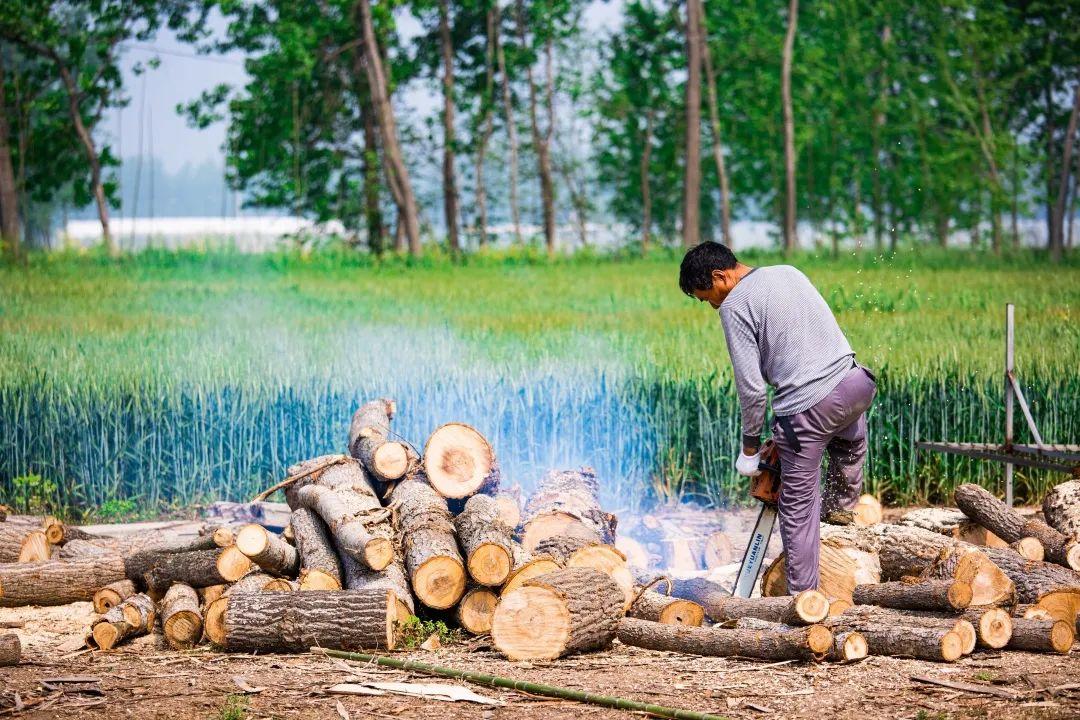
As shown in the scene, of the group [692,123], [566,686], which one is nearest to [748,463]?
[566,686]

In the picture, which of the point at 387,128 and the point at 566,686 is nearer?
the point at 566,686

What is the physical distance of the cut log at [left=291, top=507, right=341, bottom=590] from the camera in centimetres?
552

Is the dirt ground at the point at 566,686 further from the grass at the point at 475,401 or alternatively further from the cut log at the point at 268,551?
the grass at the point at 475,401

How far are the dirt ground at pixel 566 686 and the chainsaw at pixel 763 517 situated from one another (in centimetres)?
59

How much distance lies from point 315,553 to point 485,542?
870mm

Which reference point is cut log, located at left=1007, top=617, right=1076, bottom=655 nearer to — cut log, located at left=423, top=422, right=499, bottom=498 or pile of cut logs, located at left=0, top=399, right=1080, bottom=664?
pile of cut logs, located at left=0, top=399, right=1080, bottom=664

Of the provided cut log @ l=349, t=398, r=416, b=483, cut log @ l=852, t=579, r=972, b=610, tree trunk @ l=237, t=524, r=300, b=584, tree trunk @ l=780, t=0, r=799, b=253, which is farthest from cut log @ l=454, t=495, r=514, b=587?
tree trunk @ l=780, t=0, r=799, b=253

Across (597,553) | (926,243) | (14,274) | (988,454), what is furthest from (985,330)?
(926,243)

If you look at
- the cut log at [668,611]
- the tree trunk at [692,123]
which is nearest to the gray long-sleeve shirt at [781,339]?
the cut log at [668,611]

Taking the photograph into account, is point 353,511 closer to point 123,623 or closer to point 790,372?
point 123,623

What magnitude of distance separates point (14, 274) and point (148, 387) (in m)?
10.3

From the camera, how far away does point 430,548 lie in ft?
18.0

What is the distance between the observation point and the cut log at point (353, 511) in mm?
5422

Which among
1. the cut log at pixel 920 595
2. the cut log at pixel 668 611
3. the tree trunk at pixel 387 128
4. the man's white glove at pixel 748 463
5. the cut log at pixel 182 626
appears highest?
the tree trunk at pixel 387 128
